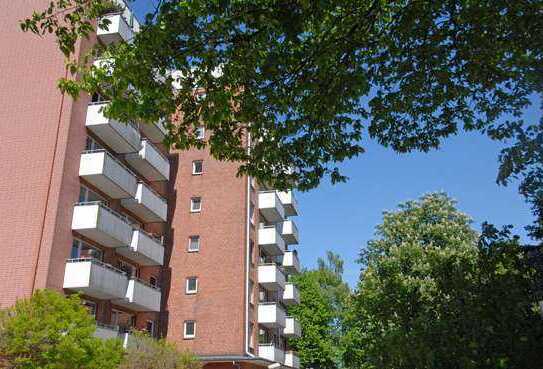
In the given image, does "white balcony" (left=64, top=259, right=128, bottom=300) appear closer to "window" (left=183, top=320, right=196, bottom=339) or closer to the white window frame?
"window" (left=183, top=320, right=196, bottom=339)

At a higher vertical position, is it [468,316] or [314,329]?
[314,329]

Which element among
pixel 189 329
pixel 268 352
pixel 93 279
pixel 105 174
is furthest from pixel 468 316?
pixel 268 352

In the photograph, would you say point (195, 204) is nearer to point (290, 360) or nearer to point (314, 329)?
point (290, 360)

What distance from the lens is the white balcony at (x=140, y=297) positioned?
27.5 metres

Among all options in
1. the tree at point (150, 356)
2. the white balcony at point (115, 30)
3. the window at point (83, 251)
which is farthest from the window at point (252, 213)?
the white balcony at point (115, 30)

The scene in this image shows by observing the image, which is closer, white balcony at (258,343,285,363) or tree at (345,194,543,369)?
tree at (345,194,543,369)

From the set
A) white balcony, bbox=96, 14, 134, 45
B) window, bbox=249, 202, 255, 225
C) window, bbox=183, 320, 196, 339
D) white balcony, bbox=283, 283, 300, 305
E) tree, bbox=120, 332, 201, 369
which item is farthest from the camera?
white balcony, bbox=283, 283, 300, 305

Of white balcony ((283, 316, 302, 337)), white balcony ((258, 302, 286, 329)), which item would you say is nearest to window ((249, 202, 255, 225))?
white balcony ((258, 302, 286, 329))

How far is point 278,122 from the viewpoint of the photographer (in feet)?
36.9

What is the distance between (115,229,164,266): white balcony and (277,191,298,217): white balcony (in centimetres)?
1612

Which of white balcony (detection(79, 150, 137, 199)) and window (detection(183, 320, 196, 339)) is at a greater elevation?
white balcony (detection(79, 150, 137, 199))

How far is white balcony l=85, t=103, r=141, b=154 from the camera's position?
26500 millimetres

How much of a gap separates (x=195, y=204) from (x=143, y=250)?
781 centimetres

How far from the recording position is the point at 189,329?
3397 centimetres
